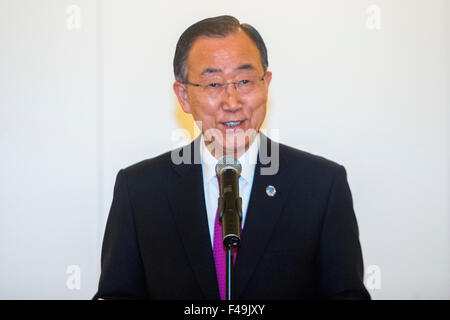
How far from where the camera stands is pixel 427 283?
265 centimetres

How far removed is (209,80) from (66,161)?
2.79 ft

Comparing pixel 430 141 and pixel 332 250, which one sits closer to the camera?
pixel 332 250

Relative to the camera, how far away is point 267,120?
2686mm

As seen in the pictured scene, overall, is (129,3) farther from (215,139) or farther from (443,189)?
(443,189)

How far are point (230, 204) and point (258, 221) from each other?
698mm

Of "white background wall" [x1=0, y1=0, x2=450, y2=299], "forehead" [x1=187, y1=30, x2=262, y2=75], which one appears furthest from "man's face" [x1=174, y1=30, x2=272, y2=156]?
"white background wall" [x1=0, y1=0, x2=450, y2=299]

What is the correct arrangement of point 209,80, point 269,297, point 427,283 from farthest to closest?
point 427,283, point 209,80, point 269,297

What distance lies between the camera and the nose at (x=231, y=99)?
230 cm

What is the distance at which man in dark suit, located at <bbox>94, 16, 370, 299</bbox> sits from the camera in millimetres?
2119

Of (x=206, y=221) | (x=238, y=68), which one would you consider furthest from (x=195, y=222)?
(x=238, y=68)

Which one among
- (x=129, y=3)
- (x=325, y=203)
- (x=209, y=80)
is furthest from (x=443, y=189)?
(x=129, y=3)

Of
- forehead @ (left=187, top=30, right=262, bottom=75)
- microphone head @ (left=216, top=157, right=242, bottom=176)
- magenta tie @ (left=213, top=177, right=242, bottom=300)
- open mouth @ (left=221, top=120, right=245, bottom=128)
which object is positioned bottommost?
magenta tie @ (left=213, top=177, right=242, bottom=300)

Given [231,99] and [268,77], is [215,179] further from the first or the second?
[268,77]

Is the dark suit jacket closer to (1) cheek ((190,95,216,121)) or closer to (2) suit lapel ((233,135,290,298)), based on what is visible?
(2) suit lapel ((233,135,290,298))
